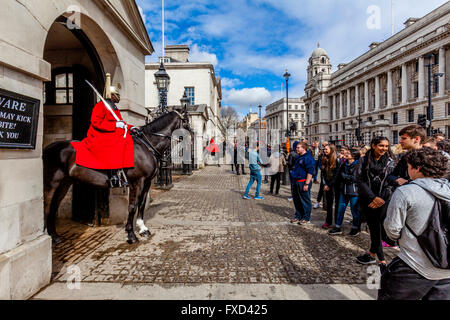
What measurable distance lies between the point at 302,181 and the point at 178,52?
40.4 meters

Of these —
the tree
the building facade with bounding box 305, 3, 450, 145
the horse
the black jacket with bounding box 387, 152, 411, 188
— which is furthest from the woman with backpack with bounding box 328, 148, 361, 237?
the tree

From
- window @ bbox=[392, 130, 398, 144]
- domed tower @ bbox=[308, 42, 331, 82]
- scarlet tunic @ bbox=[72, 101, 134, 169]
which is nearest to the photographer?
scarlet tunic @ bbox=[72, 101, 134, 169]

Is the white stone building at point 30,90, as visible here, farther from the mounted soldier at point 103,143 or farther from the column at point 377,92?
the column at point 377,92

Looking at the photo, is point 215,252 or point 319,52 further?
point 319,52

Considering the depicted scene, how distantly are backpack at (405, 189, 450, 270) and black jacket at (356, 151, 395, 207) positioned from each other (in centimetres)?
217

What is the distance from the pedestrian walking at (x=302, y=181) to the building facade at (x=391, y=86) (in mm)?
27940

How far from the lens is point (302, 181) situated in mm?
6121

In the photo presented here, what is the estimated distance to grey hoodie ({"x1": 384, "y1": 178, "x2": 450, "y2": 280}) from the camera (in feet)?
6.30

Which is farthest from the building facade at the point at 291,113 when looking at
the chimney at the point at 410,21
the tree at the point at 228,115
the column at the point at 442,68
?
the column at the point at 442,68

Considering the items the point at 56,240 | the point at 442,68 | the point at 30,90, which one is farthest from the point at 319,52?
the point at 30,90

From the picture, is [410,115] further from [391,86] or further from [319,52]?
[319,52]

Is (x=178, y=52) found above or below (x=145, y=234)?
above

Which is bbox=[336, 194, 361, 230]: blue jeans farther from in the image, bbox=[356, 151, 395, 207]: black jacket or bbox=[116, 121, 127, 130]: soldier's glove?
bbox=[116, 121, 127, 130]: soldier's glove

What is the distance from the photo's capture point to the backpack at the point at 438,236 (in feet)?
6.05
